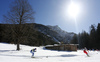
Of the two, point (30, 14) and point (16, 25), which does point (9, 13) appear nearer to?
point (16, 25)

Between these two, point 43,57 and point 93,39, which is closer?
point 43,57

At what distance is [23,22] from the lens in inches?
808

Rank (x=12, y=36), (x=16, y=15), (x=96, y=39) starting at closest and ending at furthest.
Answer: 1. (x=12, y=36)
2. (x=16, y=15)
3. (x=96, y=39)

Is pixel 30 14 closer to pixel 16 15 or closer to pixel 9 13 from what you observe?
pixel 16 15

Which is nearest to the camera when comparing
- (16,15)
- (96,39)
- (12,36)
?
(12,36)

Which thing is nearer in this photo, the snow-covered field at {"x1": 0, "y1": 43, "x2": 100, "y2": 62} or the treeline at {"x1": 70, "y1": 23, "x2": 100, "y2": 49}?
the snow-covered field at {"x1": 0, "y1": 43, "x2": 100, "y2": 62}

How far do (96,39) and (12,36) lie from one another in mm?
56957

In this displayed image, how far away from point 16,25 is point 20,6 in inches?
193

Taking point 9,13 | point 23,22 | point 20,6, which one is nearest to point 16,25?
point 23,22

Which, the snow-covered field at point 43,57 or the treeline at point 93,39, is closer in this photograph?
the snow-covered field at point 43,57

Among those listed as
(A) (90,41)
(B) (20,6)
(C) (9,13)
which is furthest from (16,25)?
(A) (90,41)

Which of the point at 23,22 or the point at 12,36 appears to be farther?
the point at 23,22

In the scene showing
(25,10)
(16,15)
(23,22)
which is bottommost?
(23,22)

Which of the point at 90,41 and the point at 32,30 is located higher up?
the point at 32,30
